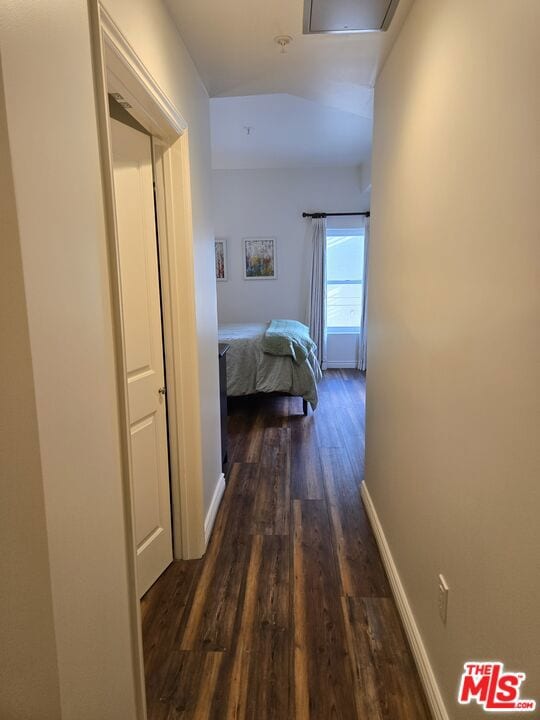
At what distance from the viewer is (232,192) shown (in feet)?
20.9

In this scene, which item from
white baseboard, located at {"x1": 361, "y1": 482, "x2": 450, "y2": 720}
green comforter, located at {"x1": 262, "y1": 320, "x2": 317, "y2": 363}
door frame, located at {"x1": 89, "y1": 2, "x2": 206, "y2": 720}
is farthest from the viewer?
green comforter, located at {"x1": 262, "y1": 320, "x2": 317, "y2": 363}

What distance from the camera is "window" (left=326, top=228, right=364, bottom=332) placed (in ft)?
21.3

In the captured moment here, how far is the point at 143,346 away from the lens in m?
1.84

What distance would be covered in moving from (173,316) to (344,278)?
16.4 ft

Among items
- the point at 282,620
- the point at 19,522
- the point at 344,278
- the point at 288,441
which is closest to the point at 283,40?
the point at 19,522

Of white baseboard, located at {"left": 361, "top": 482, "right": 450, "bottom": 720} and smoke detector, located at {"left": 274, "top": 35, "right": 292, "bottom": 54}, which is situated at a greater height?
smoke detector, located at {"left": 274, "top": 35, "right": 292, "bottom": 54}

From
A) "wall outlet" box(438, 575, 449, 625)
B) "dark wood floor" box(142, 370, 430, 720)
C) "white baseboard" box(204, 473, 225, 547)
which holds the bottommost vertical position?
"dark wood floor" box(142, 370, 430, 720)

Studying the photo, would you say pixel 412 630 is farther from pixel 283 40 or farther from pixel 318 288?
pixel 318 288

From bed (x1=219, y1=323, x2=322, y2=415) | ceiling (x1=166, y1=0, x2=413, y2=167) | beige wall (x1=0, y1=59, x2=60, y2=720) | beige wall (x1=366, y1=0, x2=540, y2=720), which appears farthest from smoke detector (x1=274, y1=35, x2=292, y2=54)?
bed (x1=219, y1=323, x2=322, y2=415)

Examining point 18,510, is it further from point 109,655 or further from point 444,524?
point 444,524

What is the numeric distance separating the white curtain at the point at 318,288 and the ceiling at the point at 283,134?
931 mm

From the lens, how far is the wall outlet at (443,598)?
50.9 inches

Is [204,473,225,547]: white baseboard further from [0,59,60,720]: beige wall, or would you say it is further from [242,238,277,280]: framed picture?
[242,238,277,280]: framed picture

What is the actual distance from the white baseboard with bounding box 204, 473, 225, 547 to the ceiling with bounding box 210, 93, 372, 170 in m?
3.25
